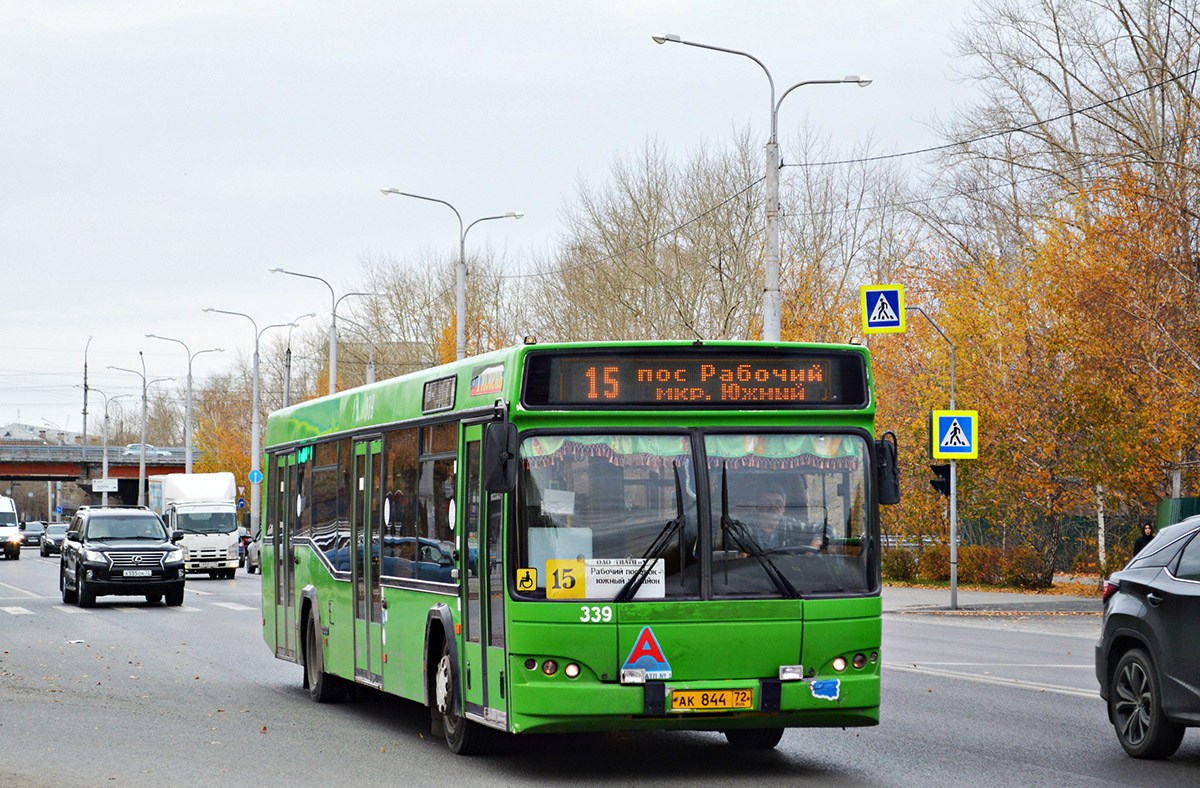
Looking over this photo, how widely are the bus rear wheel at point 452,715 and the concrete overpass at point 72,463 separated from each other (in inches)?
3716

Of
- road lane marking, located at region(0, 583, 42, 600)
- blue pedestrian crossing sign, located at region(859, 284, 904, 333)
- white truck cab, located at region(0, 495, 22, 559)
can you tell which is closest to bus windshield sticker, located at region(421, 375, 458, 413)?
blue pedestrian crossing sign, located at region(859, 284, 904, 333)

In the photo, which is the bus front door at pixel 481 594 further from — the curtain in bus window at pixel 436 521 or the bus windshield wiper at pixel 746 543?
the bus windshield wiper at pixel 746 543

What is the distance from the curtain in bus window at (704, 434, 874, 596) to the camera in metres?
9.43

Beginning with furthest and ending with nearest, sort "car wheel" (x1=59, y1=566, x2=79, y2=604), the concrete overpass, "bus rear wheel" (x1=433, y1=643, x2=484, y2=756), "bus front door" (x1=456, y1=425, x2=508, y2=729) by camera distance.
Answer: the concrete overpass
"car wheel" (x1=59, y1=566, x2=79, y2=604)
"bus rear wheel" (x1=433, y1=643, x2=484, y2=756)
"bus front door" (x1=456, y1=425, x2=508, y2=729)

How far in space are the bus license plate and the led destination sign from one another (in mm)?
1707

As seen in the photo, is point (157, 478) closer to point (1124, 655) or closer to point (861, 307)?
point (861, 307)

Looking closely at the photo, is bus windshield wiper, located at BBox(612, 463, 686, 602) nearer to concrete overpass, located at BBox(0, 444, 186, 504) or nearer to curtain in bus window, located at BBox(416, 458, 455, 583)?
curtain in bus window, located at BBox(416, 458, 455, 583)

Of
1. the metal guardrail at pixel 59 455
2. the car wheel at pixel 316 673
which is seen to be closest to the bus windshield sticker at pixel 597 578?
the car wheel at pixel 316 673

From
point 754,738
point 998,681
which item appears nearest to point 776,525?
point 754,738

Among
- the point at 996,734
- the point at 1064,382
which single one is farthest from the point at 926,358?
the point at 996,734

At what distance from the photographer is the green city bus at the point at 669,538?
9258 mm

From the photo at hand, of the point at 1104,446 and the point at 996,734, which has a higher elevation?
the point at 1104,446

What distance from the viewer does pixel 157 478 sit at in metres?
52.6

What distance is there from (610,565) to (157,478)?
45.8m
